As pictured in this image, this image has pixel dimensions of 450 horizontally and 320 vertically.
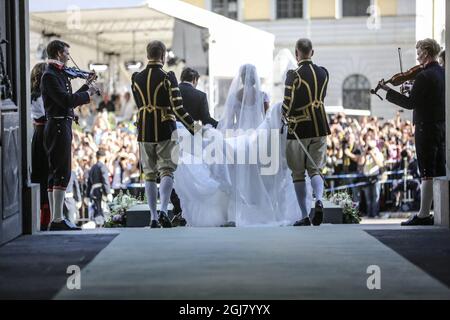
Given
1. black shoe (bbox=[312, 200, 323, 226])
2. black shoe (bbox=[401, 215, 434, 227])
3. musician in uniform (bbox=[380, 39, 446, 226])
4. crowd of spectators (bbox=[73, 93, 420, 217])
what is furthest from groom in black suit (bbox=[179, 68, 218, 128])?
crowd of spectators (bbox=[73, 93, 420, 217])

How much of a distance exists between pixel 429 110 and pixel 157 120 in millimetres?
2850

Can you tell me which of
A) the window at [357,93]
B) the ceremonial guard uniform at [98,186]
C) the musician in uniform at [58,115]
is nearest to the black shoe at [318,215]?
the musician in uniform at [58,115]

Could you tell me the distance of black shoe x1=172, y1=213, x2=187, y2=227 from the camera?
1273cm

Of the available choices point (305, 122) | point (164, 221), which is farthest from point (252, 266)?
point (305, 122)

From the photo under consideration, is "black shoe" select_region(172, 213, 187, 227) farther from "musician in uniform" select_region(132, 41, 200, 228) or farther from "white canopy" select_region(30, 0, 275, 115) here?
"white canopy" select_region(30, 0, 275, 115)

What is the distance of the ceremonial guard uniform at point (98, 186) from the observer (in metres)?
18.6

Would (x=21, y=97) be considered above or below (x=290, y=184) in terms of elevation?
above

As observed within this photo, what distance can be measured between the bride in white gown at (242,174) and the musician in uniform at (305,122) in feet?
2.05

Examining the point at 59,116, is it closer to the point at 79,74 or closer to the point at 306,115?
the point at 79,74

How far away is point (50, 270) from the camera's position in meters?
8.20

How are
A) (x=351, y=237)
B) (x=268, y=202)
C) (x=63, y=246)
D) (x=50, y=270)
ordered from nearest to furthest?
(x=50, y=270) < (x=63, y=246) < (x=351, y=237) < (x=268, y=202)
